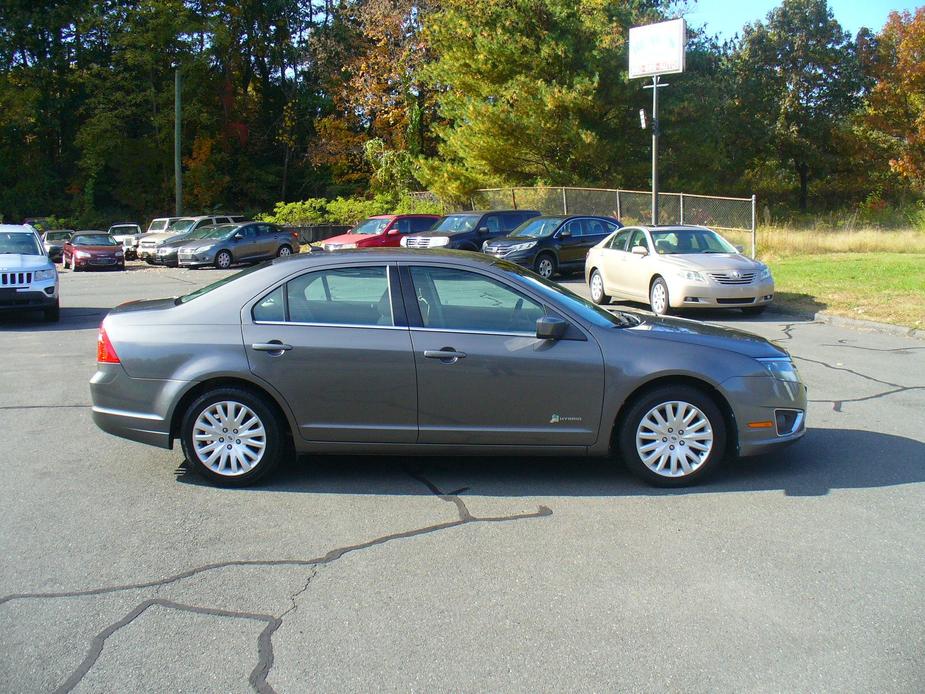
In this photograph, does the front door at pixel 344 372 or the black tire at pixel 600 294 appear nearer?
the front door at pixel 344 372

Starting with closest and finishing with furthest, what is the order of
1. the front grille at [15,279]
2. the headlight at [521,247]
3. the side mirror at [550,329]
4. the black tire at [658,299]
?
the side mirror at [550,329], the front grille at [15,279], the black tire at [658,299], the headlight at [521,247]

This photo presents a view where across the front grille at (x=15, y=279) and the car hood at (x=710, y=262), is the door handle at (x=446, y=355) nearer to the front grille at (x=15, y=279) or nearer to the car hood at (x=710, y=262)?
the car hood at (x=710, y=262)

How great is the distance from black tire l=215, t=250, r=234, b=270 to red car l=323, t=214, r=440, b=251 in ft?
10.7

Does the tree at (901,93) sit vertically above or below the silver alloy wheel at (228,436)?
above

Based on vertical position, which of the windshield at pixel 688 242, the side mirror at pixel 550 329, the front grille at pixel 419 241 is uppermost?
the front grille at pixel 419 241

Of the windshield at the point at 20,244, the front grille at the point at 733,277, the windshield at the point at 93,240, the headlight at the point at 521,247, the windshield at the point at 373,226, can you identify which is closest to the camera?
the front grille at the point at 733,277

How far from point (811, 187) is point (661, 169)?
17.0m

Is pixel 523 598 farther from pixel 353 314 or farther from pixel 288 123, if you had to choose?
pixel 288 123

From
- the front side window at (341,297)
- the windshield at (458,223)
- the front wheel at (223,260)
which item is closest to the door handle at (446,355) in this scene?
the front side window at (341,297)

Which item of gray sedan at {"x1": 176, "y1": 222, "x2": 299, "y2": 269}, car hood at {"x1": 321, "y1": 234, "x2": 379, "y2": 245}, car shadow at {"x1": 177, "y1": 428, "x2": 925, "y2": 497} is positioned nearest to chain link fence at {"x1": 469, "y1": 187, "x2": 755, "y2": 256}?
car hood at {"x1": 321, "y1": 234, "x2": 379, "y2": 245}

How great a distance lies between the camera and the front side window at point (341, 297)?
19.7 feet

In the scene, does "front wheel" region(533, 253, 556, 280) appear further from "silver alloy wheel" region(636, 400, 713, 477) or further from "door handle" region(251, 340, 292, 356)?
"door handle" region(251, 340, 292, 356)

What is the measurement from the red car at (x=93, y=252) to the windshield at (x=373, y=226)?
816 centimetres

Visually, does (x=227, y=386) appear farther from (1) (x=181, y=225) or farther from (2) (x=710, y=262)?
(1) (x=181, y=225)
